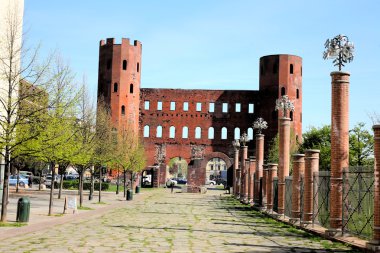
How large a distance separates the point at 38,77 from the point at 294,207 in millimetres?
10044

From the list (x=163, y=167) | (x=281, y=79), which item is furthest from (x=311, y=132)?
(x=163, y=167)

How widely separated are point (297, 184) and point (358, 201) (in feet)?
18.0

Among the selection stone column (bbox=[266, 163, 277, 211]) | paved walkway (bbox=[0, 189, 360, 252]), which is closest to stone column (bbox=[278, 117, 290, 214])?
stone column (bbox=[266, 163, 277, 211])

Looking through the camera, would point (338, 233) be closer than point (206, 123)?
Yes

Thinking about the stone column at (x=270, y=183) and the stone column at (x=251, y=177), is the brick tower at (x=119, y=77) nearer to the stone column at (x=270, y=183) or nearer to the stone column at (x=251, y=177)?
the stone column at (x=251, y=177)

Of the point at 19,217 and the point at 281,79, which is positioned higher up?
the point at 281,79

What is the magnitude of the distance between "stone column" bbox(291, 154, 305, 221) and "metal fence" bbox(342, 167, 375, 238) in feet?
14.9

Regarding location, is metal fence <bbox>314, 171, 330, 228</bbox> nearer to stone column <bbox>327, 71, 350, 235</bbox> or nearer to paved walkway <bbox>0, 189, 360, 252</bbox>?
paved walkway <bbox>0, 189, 360, 252</bbox>

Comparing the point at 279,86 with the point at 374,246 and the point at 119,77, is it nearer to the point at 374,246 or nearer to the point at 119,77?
the point at 119,77

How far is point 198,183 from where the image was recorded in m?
55.0

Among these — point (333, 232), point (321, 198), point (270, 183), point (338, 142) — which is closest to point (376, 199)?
point (333, 232)

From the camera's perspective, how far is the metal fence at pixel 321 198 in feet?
54.5

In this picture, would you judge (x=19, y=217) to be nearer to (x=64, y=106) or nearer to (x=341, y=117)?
(x=64, y=106)

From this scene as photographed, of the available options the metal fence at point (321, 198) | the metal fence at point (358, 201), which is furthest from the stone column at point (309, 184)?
the metal fence at point (358, 201)
